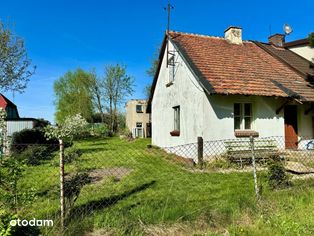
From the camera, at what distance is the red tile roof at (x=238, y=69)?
1400 centimetres

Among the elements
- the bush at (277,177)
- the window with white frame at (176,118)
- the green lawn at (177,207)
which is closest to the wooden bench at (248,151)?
the green lawn at (177,207)

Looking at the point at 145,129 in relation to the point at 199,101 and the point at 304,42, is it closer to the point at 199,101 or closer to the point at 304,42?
the point at 304,42

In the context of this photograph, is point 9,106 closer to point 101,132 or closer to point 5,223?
point 101,132

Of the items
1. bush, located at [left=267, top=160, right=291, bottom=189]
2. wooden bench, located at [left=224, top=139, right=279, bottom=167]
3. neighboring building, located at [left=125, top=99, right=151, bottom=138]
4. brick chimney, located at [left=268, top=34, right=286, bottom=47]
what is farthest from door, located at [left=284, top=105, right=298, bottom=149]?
neighboring building, located at [left=125, top=99, right=151, bottom=138]

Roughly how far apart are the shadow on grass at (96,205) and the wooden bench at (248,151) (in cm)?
588

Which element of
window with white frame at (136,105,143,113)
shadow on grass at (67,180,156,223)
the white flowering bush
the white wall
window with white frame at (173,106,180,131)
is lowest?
shadow on grass at (67,180,156,223)

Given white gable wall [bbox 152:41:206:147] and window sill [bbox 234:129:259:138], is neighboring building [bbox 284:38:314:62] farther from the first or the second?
white gable wall [bbox 152:41:206:147]

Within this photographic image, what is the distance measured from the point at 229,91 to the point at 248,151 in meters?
2.69

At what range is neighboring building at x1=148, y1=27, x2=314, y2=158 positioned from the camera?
13805 millimetres

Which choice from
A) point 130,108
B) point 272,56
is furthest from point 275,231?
point 130,108

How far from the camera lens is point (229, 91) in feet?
43.6

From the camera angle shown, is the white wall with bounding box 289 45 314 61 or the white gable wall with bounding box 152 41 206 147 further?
the white wall with bounding box 289 45 314 61

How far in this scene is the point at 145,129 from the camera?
4125cm

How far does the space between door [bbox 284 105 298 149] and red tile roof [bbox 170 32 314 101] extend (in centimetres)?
119
